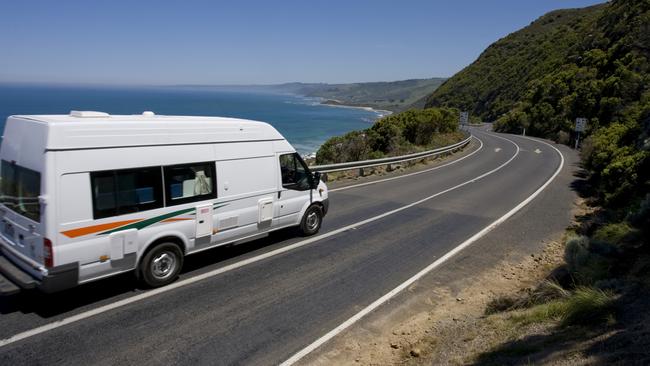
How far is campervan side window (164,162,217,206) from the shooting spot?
7.05 metres

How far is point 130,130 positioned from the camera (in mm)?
6559

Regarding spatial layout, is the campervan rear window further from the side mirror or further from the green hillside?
the green hillside

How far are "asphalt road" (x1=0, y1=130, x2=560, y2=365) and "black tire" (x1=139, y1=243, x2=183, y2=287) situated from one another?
308 millimetres

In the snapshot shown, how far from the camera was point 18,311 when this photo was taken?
600 centimetres

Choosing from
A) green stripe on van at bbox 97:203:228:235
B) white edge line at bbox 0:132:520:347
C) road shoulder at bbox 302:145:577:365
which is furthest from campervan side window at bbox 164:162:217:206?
road shoulder at bbox 302:145:577:365

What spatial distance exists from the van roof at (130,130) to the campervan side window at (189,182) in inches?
16.7

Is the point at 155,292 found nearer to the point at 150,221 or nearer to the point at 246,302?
the point at 150,221

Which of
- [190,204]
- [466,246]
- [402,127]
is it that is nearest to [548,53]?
[402,127]

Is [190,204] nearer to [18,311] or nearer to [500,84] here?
[18,311]

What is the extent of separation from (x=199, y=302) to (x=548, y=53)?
82488 millimetres

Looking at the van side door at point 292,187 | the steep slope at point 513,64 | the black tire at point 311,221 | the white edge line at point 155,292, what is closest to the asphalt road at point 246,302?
the white edge line at point 155,292

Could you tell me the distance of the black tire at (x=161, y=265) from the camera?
6785 millimetres

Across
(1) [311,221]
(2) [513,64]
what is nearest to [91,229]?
(1) [311,221]

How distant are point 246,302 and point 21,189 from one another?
350 centimetres
